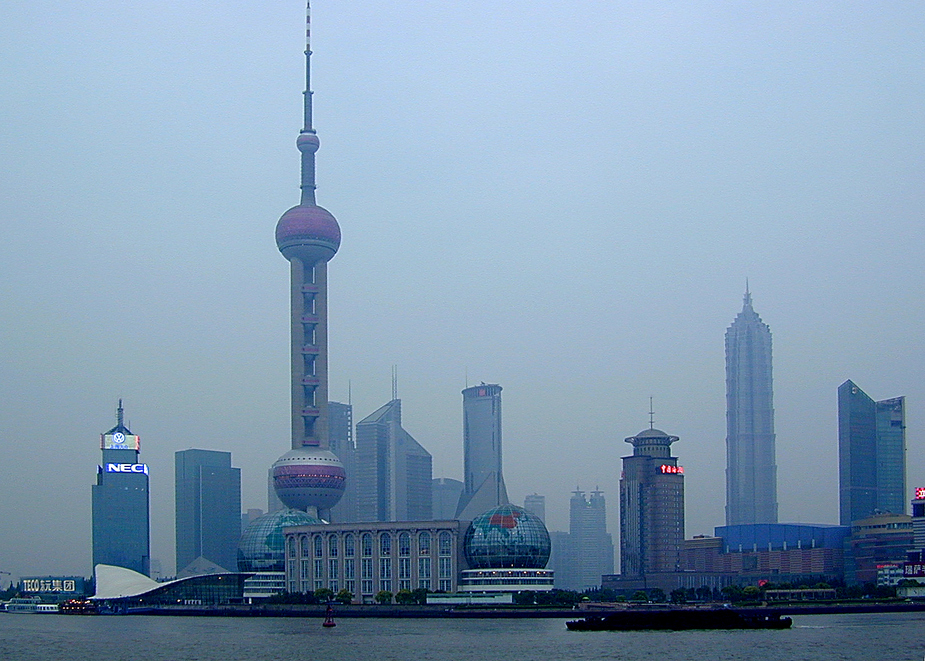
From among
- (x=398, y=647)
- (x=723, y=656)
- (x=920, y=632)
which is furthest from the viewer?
(x=920, y=632)

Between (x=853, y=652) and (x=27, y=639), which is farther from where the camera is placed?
(x=27, y=639)

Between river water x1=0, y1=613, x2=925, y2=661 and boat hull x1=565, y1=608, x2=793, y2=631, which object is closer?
river water x1=0, y1=613, x2=925, y2=661

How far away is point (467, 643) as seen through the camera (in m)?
151

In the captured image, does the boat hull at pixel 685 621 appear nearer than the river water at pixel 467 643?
No

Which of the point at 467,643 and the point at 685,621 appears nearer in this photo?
the point at 467,643

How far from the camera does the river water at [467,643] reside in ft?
434

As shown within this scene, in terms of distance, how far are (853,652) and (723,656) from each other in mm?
12143

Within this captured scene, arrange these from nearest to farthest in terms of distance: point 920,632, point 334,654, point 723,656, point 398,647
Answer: point 723,656 < point 334,654 < point 398,647 < point 920,632

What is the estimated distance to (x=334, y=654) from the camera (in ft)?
450

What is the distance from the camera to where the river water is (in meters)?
132

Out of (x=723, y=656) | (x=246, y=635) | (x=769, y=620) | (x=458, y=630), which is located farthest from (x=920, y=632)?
(x=246, y=635)

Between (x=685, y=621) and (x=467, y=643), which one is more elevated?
(x=467, y=643)

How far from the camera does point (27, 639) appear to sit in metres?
174

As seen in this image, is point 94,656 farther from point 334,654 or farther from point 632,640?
point 632,640
